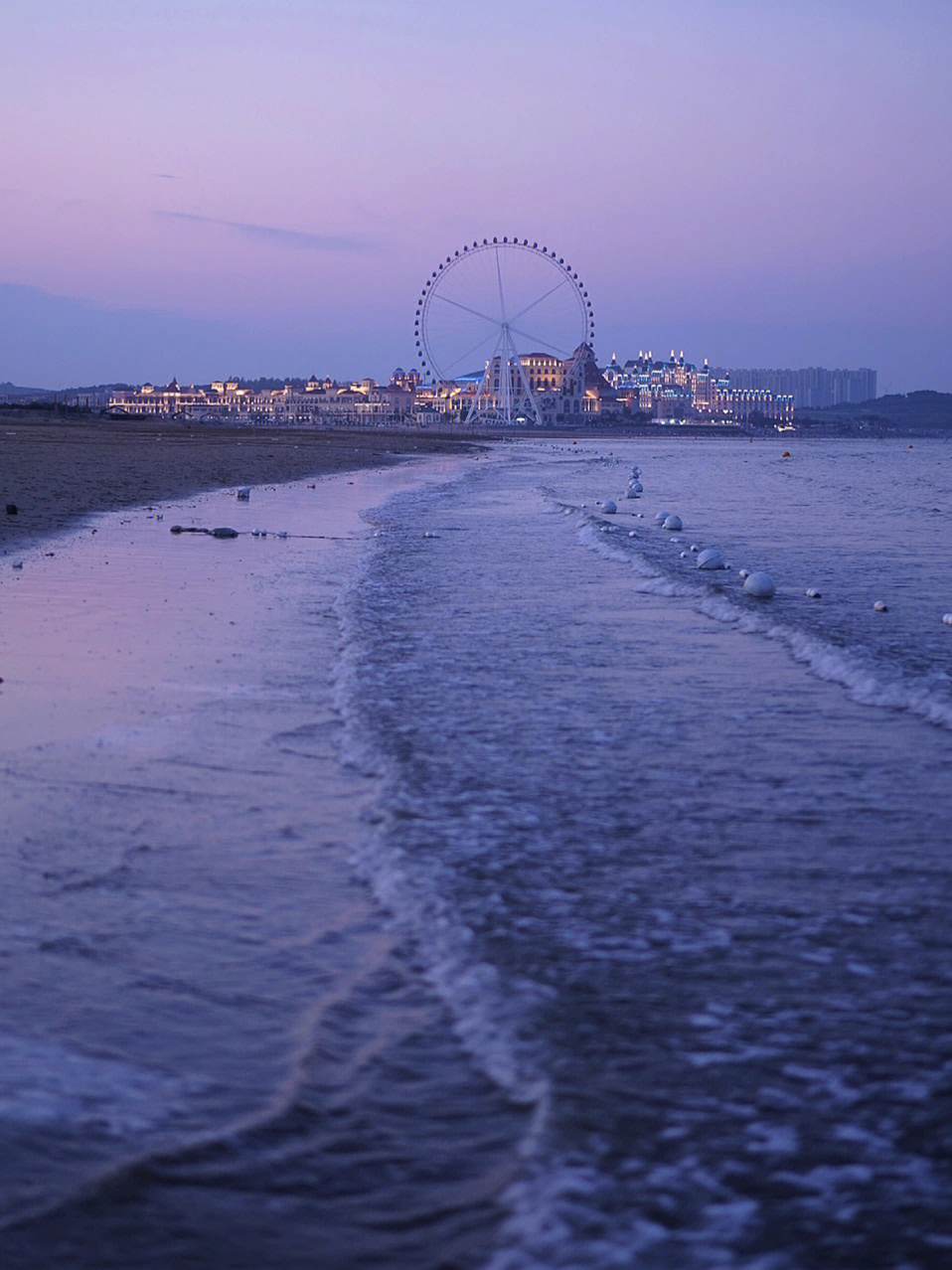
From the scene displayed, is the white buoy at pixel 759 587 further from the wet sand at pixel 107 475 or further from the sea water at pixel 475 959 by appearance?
the wet sand at pixel 107 475

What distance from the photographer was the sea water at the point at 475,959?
2379mm

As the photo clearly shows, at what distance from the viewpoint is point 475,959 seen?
3.46 metres

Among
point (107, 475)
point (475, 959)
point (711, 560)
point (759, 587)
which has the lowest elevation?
point (475, 959)

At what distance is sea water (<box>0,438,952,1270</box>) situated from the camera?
7.80 ft

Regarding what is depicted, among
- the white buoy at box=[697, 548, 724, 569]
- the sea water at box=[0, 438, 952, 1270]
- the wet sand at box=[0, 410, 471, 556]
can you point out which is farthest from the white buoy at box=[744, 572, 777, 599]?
the wet sand at box=[0, 410, 471, 556]

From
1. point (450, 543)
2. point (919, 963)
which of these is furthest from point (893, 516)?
point (919, 963)

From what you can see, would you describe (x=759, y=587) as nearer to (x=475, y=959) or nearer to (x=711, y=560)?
(x=711, y=560)

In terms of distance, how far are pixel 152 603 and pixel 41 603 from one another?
84 centimetres

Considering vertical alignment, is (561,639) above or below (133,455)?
below

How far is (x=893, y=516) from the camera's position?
25.1 m

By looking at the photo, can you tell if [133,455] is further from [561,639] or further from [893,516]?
[561,639]

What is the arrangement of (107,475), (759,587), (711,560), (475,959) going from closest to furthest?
(475,959)
(759,587)
(711,560)
(107,475)

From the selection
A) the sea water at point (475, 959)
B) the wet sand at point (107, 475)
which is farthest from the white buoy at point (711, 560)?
the wet sand at point (107, 475)

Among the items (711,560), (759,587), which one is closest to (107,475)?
(711,560)
